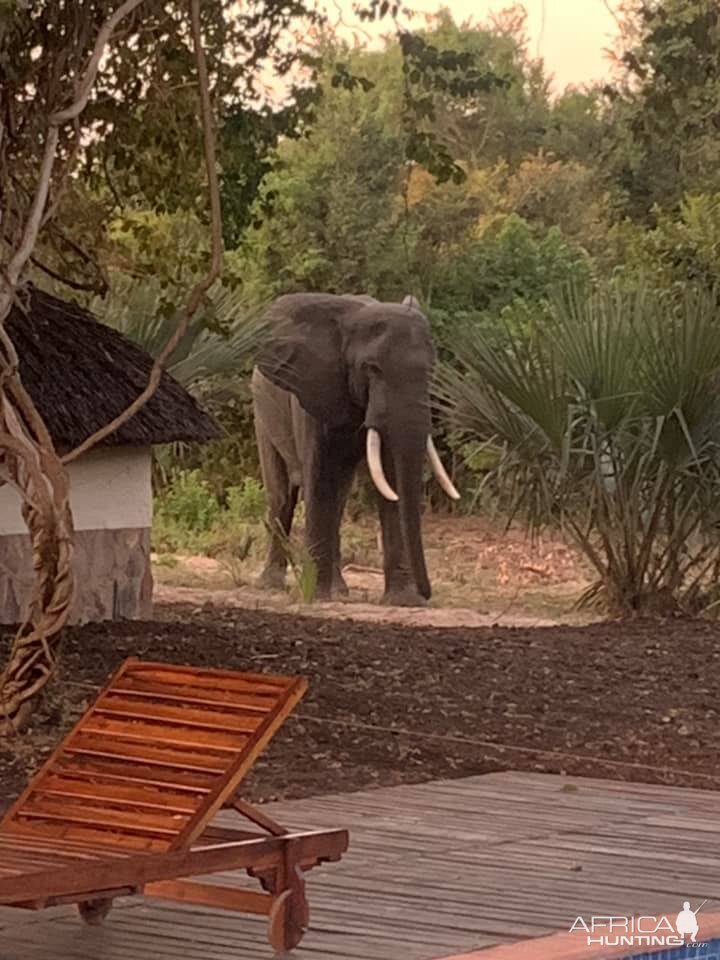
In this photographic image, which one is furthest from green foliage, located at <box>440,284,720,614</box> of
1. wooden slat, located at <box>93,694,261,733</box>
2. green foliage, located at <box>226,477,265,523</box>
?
green foliage, located at <box>226,477,265,523</box>

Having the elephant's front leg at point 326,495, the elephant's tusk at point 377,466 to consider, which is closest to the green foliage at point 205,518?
the elephant's front leg at point 326,495

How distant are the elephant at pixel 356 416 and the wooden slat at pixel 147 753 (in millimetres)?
12171

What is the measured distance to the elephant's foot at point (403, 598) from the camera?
18.3 m

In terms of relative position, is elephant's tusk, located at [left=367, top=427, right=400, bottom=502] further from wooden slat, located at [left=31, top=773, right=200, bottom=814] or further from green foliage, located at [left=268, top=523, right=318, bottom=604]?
wooden slat, located at [left=31, top=773, right=200, bottom=814]

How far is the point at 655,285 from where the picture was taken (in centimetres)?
2252

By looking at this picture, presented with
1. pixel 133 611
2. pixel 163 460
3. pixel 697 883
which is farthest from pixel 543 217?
pixel 697 883

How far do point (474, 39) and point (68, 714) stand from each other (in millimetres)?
32575

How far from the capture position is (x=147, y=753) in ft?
18.2

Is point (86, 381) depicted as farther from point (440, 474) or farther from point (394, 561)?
point (394, 561)

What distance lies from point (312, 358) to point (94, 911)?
13.6 metres

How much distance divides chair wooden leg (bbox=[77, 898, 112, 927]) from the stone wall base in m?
6.77

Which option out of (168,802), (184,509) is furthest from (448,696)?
(184,509)

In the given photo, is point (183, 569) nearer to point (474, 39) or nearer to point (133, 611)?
point (133, 611)

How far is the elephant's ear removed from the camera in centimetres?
1891
